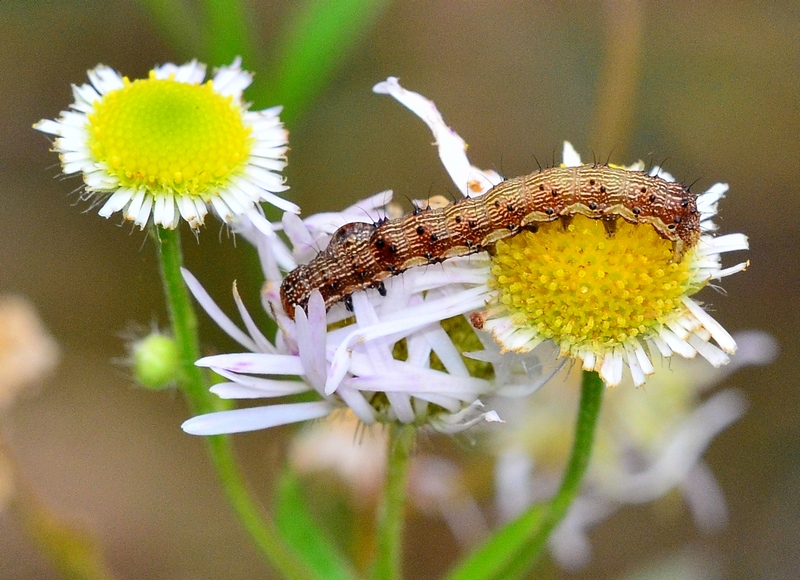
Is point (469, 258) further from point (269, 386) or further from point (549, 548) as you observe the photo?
point (549, 548)

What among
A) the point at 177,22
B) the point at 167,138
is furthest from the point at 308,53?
the point at 167,138

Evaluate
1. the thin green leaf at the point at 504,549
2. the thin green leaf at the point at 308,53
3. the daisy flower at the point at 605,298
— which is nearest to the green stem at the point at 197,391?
the thin green leaf at the point at 504,549

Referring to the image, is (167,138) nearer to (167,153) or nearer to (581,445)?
(167,153)

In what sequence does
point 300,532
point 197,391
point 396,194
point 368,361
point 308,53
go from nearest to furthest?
point 368,361
point 197,391
point 300,532
point 308,53
point 396,194

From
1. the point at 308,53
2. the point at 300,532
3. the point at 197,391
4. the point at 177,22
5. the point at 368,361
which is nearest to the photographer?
the point at 368,361

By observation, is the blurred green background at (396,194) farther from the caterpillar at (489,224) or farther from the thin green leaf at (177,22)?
the caterpillar at (489,224)

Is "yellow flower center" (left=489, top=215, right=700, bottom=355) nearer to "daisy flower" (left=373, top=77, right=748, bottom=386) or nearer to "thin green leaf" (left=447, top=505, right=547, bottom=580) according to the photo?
"daisy flower" (left=373, top=77, right=748, bottom=386)
